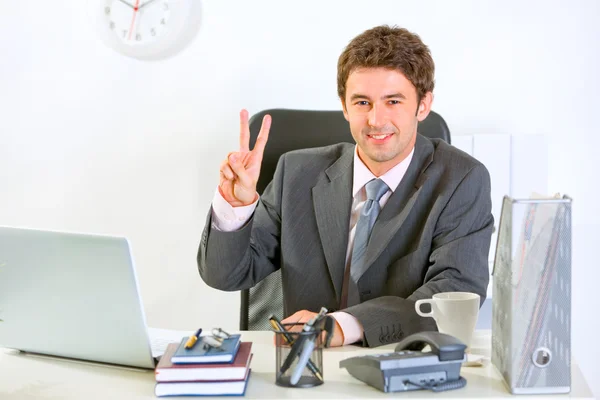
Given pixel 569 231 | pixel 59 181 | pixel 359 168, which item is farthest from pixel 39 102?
pixel 569 231

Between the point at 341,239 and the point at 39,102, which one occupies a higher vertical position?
the point at 39,102

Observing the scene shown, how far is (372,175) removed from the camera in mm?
1969

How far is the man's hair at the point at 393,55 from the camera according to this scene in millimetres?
1938

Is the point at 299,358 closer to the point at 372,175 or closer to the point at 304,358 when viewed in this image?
the point at 304,358

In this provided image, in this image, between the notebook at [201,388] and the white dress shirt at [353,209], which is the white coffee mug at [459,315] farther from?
the notebook at [201,388]

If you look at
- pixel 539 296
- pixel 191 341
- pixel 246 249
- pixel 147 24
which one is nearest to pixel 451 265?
pixel 246 249

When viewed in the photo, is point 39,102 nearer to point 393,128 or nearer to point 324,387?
point 393,128

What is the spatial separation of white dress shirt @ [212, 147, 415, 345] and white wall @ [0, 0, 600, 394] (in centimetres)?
89

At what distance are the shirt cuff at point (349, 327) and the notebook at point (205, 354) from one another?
289 millimetres

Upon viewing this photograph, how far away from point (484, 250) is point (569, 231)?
657mm

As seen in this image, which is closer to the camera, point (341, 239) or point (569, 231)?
point (569, 231)

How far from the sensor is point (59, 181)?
2977 millimetres

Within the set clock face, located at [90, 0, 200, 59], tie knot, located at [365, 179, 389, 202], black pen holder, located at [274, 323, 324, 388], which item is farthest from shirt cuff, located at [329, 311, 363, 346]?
clock face, located at [90, 0, 200, 59]

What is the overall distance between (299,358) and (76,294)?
1.22ft
